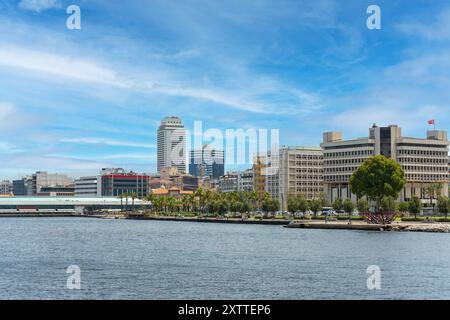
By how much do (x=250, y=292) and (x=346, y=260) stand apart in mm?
28270

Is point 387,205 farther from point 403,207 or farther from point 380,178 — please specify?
point 380,178

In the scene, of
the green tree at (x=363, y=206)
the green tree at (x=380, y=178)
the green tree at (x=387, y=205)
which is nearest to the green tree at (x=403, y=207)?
the green tree at (x=380, y=178)

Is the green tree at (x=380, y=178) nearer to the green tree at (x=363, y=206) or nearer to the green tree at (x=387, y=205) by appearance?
the green tree at (x=363, y=206)

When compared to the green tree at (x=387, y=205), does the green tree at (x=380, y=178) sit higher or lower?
higher

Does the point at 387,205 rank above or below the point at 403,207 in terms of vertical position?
above

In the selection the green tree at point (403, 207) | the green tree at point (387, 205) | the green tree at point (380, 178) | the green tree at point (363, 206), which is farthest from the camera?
the green tree at point (363, 206)

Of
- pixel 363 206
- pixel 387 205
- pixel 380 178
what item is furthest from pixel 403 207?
pixel 387 205

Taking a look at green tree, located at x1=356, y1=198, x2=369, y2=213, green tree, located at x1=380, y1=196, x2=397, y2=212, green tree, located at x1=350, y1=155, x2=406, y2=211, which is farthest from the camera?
green tree, located at x1=356, y1=198, x2=369, y2=213

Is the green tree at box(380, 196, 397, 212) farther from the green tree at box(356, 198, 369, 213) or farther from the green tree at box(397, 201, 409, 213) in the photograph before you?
the green tree at box(356, 198, 369, 213)

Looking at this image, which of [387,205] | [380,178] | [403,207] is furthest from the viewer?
[380,178]

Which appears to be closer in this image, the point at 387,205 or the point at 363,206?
the point at 387,205

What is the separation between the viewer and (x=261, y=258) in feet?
289

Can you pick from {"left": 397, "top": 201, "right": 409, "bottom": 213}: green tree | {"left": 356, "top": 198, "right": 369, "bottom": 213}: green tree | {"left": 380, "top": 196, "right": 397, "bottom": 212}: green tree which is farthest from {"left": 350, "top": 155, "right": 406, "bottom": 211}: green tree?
{"left": 380, "top": 196, "right": 397, "bottom": 212}: green tree

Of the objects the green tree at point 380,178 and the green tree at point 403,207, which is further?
the green tree at point 380,178
